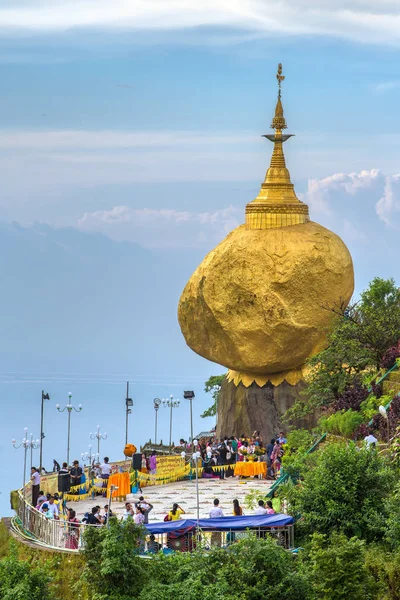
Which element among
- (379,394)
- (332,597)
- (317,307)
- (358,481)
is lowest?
(332,597)

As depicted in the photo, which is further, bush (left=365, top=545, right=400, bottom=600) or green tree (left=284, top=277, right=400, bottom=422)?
green tree (left=284, top=277, right=400, bottom=422)

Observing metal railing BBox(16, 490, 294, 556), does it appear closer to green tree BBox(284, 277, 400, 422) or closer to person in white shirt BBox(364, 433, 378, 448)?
person in white shirt BBox(364, 433, 378, 448)

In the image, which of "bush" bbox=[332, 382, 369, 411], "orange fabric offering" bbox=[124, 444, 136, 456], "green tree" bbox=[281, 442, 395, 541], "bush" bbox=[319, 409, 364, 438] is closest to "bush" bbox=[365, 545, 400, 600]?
"green tree" bbox=[281, 442, 395, 541]

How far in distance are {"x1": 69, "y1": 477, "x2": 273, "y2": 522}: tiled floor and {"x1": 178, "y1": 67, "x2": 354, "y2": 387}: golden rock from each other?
17.1 ft

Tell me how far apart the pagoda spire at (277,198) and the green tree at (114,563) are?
18.7 m

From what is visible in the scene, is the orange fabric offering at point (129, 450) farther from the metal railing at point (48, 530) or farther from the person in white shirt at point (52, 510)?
the person in white shirt at point (52, 510)

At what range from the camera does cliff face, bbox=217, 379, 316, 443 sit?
3959 centimetres

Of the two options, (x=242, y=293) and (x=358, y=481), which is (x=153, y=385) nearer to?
(x=242, y=293)

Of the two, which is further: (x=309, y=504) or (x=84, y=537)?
(x=309, y=504)

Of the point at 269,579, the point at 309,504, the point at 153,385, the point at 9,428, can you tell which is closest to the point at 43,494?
the point at 309,504

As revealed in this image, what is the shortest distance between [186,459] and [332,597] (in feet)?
54.2

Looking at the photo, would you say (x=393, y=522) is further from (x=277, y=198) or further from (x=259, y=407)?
(x=277, y=198)

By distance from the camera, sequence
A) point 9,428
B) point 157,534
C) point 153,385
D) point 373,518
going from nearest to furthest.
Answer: point 373,518, point 157,534, point 9,428, point 153,385

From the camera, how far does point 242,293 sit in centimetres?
3919
